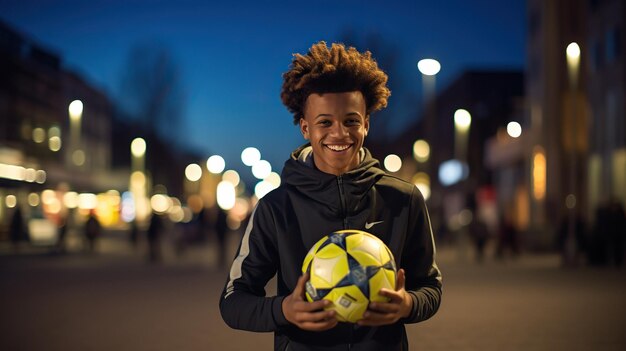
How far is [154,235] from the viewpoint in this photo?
3180 cm

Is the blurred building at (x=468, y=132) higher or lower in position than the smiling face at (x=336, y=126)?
higher

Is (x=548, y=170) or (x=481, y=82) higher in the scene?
(x=481, y=82)

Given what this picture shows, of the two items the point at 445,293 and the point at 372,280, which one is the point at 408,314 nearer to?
the point at 372,280

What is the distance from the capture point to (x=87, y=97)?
317 feet

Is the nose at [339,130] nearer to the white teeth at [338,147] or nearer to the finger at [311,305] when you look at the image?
the white teeth at [338,147]

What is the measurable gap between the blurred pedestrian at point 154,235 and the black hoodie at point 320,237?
27.6 m

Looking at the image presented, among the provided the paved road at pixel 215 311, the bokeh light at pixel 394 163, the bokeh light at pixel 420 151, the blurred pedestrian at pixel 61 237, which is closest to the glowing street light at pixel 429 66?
the paved road at pixel 215 311

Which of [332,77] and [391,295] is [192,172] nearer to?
[332,77]

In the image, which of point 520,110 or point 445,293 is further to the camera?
point 520,110

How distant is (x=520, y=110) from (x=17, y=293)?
181ft

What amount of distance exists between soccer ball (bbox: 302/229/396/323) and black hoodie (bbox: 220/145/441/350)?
0.21 meters

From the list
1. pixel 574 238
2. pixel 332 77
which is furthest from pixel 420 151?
pixel 332 77

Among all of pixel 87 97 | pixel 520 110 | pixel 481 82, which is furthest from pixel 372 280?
pixel 87 97

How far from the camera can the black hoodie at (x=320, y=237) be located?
147 inches
